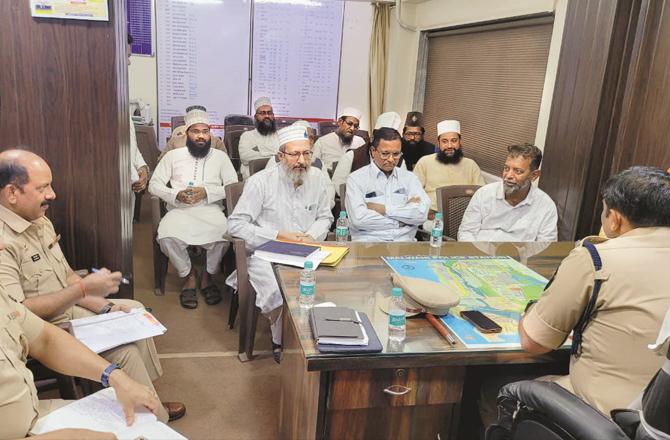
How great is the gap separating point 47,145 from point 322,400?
62.3 inches

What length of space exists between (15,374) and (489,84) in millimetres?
4512

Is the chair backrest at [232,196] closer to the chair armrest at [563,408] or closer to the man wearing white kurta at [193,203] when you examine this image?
the man wearing white kurta at [193,203]

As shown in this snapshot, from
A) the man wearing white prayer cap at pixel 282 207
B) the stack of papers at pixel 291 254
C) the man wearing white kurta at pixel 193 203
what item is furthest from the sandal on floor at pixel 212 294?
the stack of papers at pixel 291 254

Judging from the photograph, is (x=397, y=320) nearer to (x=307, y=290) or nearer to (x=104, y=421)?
(x=307, y=290)

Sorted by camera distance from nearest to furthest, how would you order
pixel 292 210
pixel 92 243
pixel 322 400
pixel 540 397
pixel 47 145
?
pixel 540 397
pixel 322 400
pixel 47 145
pixel 92 243
pixel 292 210

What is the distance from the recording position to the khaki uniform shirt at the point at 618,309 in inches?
54.2

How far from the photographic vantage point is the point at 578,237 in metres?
3.29

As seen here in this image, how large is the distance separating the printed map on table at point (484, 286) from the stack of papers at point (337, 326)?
1.02ft

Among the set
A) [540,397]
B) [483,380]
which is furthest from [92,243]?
[540,397]

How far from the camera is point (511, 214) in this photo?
3.12 metres

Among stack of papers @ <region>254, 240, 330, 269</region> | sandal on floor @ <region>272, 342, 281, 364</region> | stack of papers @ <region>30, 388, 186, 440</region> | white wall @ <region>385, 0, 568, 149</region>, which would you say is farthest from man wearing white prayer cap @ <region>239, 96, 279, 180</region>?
stack of papers @ <region>30, 388, 186, 440</region>

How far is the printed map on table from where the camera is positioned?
170cm

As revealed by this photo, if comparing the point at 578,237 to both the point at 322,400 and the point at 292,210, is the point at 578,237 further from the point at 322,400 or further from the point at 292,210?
the point at 322,400

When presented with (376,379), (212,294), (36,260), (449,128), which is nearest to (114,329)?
(36,260)
